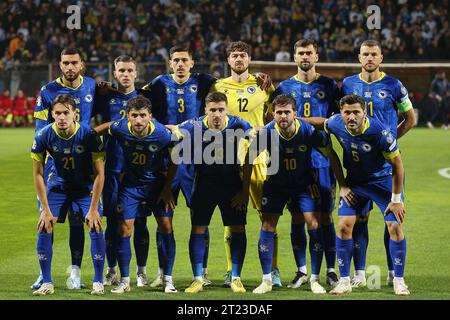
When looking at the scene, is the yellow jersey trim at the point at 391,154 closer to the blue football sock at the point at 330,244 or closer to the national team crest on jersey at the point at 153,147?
the blue football sock at the point at 330,244

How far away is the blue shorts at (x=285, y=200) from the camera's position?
891cm

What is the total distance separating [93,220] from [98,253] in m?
0.32

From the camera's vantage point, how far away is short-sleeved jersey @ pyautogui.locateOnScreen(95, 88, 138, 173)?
918 cm

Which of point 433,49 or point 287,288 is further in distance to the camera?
point 433,49

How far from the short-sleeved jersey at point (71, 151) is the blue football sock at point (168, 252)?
0.92 meters

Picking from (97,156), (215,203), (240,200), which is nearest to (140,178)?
(97,156)

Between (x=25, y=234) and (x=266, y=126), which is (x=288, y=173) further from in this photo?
(x=25, y=234)

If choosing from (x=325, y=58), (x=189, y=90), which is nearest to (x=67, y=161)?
(x=189, y=90)

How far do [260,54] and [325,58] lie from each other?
214 cm

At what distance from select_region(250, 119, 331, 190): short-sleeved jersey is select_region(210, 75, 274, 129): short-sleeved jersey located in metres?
0.59

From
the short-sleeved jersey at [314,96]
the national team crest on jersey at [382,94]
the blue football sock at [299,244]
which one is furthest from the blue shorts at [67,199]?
the national team crest on jersey at [382,94]

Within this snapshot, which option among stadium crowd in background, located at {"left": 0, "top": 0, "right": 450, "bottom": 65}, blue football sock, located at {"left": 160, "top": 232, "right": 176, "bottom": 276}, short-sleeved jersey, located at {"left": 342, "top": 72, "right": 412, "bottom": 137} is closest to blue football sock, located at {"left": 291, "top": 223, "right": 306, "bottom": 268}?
blue football sock, located at {"left": 160, "top": 232, "right": 176, "bottom": 276}
